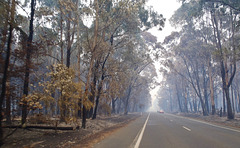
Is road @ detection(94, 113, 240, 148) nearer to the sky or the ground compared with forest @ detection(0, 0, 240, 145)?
nearer to the ground

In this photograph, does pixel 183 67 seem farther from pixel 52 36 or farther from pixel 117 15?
pixel 52 36

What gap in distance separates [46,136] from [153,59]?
25575 millimetres

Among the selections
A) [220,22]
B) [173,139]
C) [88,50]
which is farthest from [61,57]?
[220,22]

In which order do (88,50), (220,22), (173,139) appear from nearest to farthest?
(173,139) < (88,50) < (220,22)

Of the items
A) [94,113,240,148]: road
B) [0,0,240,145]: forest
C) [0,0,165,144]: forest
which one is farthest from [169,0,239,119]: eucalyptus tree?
[94,113,240,148]: road

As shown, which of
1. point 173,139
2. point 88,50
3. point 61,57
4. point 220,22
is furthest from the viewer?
point 220,22

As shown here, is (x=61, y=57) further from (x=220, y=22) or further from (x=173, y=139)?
(x=220, y=22)

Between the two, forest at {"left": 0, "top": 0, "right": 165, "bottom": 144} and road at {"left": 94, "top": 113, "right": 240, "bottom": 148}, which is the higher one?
forest at {"left": 0, "top": 0, "right": 165, "bottom": 144}

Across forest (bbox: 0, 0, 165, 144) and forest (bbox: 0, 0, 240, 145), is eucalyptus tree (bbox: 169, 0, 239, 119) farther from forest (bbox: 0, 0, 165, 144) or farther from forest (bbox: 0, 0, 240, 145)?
forest (bbox: 0, 0, 165, 144)

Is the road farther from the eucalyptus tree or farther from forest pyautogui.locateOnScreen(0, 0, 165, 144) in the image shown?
the eucalyptus tree

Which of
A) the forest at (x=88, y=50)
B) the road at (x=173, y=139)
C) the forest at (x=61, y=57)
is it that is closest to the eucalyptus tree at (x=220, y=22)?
the forest at (x=88, y=50)

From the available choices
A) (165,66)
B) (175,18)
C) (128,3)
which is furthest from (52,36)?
(165,66)

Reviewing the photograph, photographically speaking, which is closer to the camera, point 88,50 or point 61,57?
point 88,50

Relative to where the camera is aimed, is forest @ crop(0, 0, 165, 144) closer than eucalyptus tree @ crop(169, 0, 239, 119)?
Yes
